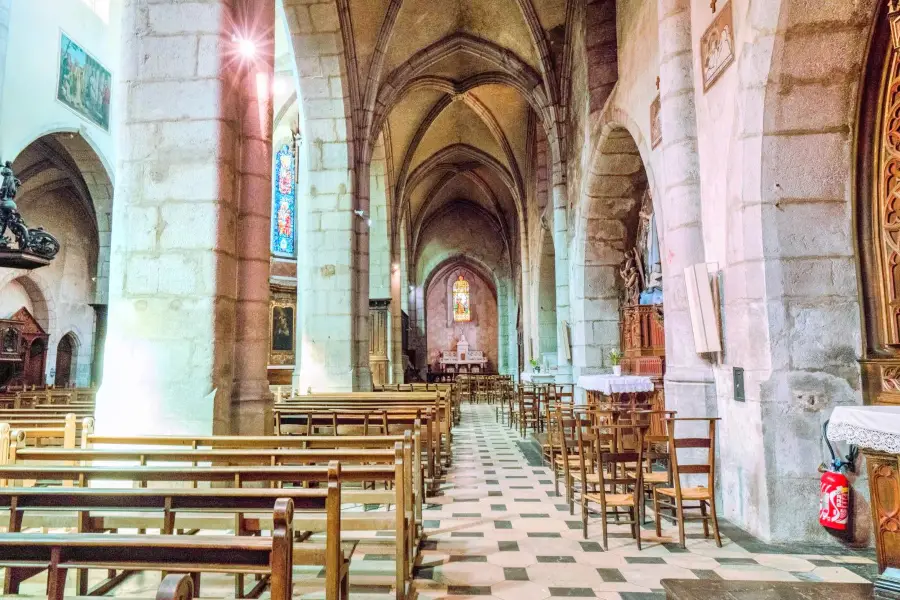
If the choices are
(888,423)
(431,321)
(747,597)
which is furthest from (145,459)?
(431,321)

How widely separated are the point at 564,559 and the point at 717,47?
4.57 meters

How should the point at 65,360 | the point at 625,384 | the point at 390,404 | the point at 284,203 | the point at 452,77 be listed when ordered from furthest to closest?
the point at 284,203 → the point at 65,360 → the point at 452,77 → the point at 625,384 → the point at 390,404

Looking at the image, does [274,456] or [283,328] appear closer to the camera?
[274,456]

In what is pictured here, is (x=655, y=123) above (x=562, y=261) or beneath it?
above

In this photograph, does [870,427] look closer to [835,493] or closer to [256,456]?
[835,493]

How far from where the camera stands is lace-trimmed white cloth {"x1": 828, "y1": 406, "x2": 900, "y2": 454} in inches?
118

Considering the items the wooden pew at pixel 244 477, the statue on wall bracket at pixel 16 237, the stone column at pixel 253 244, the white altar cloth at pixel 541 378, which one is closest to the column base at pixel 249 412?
the stone column at pixel 253 244

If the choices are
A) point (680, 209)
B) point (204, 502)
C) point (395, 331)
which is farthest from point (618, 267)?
point (204, 502)

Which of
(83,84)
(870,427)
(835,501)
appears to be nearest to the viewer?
(870,427)

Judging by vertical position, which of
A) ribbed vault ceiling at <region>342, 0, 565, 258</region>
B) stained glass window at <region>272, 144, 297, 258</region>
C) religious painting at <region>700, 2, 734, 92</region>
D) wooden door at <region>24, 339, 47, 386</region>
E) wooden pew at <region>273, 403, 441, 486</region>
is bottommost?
wooden pew at <region>273, 403, 441, 486</region>

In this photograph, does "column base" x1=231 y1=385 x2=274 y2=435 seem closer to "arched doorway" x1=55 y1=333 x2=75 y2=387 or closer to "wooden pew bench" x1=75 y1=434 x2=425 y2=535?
"wooden pew bench" x1=75 y1=434 x2=425 y2=535

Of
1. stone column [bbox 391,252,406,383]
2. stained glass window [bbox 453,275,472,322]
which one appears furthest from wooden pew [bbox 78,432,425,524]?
stained glass window [bbox 453,275,472,322]

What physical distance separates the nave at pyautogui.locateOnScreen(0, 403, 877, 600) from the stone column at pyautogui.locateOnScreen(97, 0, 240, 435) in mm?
1720

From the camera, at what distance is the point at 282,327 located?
18.9 meters
